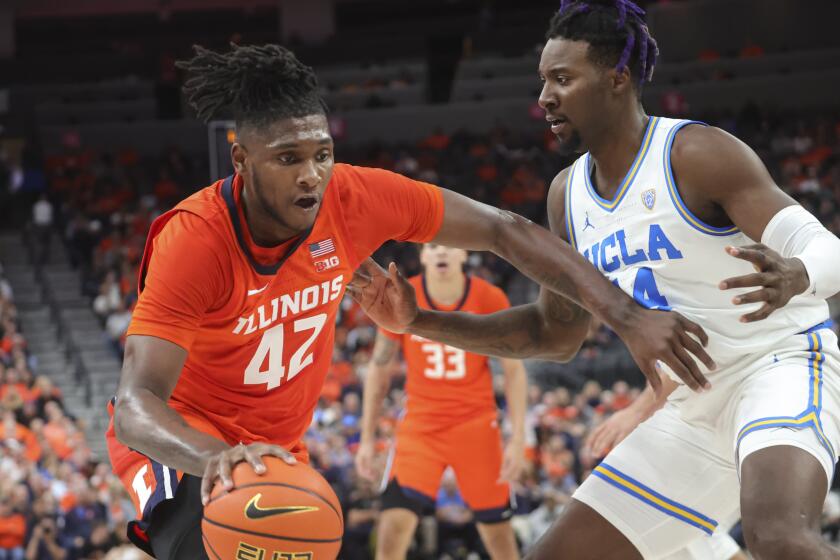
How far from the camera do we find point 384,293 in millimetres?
4430

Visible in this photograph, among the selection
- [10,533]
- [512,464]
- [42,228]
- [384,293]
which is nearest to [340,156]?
[42,228]

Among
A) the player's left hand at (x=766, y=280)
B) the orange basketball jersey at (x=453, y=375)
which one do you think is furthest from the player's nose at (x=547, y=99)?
the orange basketball jersey at (x=453, y=375)

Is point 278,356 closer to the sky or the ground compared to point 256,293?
closer to the ground

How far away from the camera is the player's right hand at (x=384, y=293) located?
4.37 m

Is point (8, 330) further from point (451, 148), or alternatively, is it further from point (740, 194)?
point (740, 194)

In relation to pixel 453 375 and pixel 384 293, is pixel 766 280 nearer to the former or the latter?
pixel 384 293

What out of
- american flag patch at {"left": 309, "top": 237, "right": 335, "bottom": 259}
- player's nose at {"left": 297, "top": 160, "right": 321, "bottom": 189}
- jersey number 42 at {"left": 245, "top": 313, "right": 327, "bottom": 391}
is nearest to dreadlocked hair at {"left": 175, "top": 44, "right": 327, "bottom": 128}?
player's nose at {"left": 297, "top": 160, "right": 321, "bottom": 189}

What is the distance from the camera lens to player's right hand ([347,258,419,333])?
437 centimetres

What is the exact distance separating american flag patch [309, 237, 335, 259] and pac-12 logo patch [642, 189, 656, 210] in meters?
1.19

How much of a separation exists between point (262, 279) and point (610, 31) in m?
1.73

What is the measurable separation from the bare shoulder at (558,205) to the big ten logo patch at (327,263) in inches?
44.2

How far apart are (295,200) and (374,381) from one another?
12.3ft

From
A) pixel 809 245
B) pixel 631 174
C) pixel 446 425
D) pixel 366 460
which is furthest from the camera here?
pixel 366 460

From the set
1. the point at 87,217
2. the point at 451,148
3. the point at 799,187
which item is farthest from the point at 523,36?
the point at 87,217
